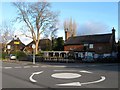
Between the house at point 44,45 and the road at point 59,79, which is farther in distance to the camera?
the house at point 44,45

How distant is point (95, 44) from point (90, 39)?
12.6 ft

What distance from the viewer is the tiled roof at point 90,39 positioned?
6794cm

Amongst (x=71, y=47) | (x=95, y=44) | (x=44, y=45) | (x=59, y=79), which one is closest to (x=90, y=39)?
(x=95, y=44)

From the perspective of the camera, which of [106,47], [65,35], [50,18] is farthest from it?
[65,35]

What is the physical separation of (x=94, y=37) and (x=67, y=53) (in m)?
9.08

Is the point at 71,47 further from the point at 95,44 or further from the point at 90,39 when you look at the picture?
the point at 95,44

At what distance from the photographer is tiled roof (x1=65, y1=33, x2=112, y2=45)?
67.9 meters

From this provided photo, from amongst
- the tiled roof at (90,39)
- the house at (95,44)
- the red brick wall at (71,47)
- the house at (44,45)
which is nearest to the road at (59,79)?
the house at (95,44)

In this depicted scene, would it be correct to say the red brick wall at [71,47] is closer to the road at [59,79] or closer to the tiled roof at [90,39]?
the tiled roof at [90,39]

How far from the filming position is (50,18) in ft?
205

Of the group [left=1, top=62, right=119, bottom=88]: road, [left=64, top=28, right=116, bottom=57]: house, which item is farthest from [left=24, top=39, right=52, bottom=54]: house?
[left=1, top=62, right=119, bottom=88]: road

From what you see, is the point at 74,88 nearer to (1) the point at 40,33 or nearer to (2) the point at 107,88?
(2) the point at 107,88

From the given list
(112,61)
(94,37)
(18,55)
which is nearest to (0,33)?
(18,55)

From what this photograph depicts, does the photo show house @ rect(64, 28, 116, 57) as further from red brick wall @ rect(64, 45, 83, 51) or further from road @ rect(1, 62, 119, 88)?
road @ rect(1, 62, 119, 88)
